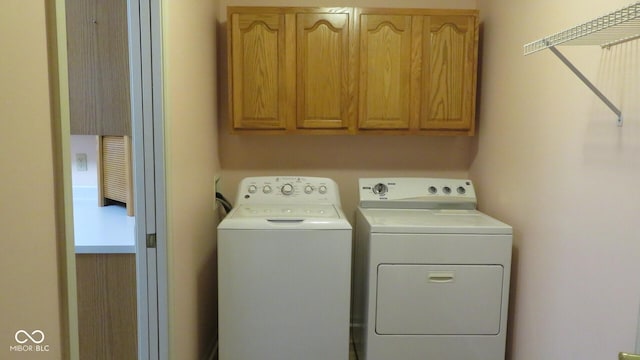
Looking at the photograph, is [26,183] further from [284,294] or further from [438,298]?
[438,298]

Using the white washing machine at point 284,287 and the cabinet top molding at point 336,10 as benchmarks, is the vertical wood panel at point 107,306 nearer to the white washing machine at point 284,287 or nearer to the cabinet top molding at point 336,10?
the white washing machine at point 284,287

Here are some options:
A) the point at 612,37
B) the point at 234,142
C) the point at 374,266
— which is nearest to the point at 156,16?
the point at 234,142

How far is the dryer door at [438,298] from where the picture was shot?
1933 millimetres

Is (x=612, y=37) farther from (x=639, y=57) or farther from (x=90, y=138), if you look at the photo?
(x=90, y=138)

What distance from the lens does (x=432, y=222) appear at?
202 cm

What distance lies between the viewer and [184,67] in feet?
5.92

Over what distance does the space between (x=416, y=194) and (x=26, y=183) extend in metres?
1.98

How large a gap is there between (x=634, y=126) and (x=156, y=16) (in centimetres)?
164

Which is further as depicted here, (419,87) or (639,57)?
(419,87)

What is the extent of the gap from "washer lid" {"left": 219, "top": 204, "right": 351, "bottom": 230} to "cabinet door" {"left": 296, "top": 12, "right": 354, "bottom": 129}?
0.54 meters

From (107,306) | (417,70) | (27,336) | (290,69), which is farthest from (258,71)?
(27,336)

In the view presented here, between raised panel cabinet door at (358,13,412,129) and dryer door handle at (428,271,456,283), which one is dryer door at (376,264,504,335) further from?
raised panel cabinet door at (358,13,412,129)

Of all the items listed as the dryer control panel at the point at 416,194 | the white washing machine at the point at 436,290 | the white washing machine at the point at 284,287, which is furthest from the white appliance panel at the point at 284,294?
the dryer control panel at the point at 416,194

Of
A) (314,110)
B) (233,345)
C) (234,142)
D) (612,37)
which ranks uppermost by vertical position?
(612,37)
